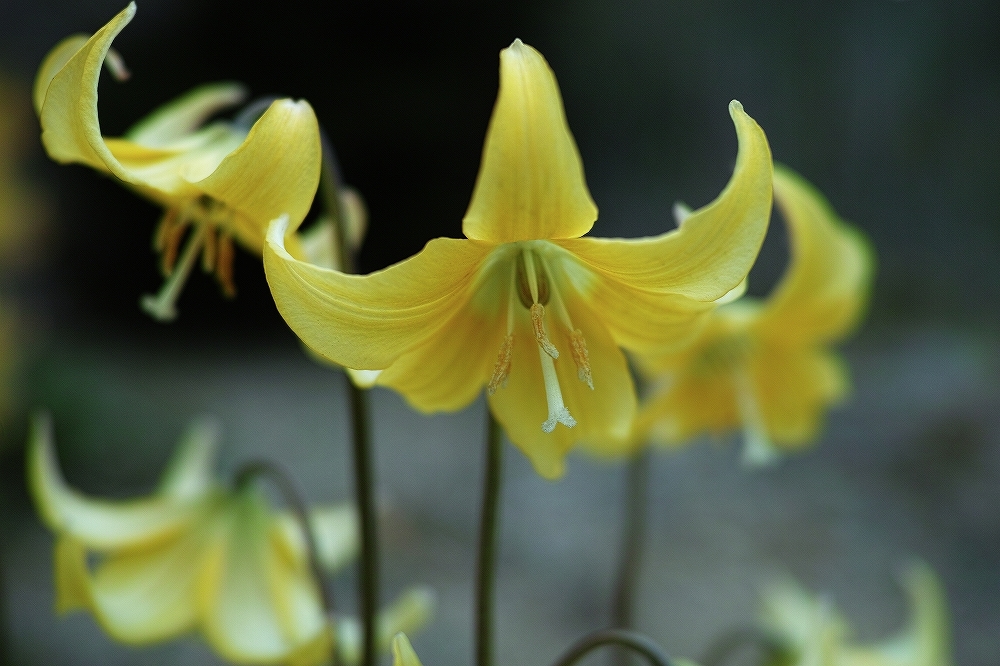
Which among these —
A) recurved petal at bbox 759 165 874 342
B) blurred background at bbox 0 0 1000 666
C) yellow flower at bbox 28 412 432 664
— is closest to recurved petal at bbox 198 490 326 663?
yellow flower at bbox 28 412 432 664

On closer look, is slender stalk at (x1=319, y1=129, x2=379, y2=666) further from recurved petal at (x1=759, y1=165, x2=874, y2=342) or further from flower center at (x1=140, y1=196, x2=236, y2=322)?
recurved petal at (x1=759, y1=165, x2=874, y2=342)

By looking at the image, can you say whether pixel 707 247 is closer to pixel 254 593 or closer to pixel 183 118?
pixel 183 118

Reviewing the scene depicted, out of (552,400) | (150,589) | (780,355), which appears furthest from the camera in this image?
(780,355)

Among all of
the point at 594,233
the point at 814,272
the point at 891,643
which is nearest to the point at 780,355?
the point at 814,272

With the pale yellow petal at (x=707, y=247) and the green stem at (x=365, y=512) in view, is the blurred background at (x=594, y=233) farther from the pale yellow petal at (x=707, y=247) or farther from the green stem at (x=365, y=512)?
the pale yellow petal at (x=707, y=247)

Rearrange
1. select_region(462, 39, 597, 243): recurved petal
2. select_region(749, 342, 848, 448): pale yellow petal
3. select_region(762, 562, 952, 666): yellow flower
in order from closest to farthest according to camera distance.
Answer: select_region(462, 39, 597, 243): recurved petal < select_region(762, 562, 952, 666): yellow flower < select_region(749, 342, 848, 448): pale yellow petal

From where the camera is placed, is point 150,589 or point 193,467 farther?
point 193,467

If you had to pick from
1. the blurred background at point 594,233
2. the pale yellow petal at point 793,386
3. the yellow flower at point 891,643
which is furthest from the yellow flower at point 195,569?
the blurred background at point 594,233
